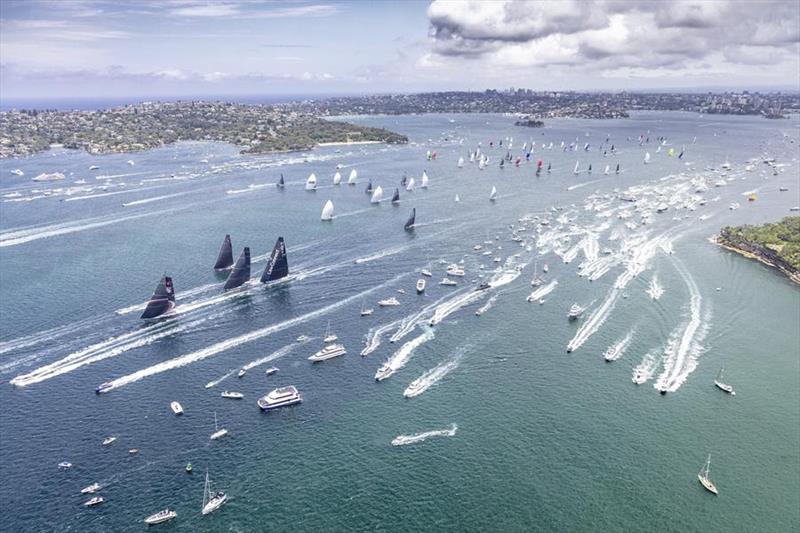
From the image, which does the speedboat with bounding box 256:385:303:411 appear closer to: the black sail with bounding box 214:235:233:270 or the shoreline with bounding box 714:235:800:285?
the black sail with bounding box 214:235:233:270

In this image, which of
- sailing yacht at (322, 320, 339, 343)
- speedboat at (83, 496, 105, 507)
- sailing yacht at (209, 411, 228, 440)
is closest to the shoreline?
sailing yacht at (322, 320, 339, 343)

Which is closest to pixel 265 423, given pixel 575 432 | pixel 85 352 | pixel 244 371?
pixel 244 371

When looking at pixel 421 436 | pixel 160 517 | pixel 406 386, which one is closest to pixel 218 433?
pixel 160 517

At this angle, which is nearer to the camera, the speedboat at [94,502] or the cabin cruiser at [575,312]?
the speedboat at [94,502]

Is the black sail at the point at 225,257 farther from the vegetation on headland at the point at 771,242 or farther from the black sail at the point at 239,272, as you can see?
the vegetation on headland at the point at 771,242

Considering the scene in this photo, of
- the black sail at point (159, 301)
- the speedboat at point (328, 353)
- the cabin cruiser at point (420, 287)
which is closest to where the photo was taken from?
the speedboat at point (328, 353)

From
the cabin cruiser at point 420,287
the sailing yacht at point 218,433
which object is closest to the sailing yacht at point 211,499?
the sailing yacht at point 218,433

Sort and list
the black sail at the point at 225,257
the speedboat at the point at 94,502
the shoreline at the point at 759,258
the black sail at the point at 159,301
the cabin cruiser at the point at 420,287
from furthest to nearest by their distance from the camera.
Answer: the shoreline at the point at 759,258, the black sail at the point at 225,257, the cabin cruiser at the point at 420,287, the black sail at the point at 159,301, the speedboat at the point at 94,502
